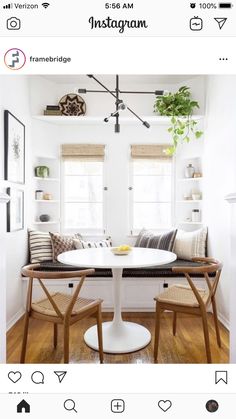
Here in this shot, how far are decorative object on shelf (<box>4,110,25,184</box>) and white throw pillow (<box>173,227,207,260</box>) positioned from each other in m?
1.86

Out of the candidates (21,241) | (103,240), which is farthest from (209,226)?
(21,241)

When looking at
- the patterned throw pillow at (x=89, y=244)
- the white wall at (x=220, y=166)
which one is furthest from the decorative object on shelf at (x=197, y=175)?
the patterned throw pillow at (x=89, y=244)

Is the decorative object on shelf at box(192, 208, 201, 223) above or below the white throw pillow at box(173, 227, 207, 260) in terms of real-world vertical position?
above

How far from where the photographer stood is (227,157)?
226 centimetres

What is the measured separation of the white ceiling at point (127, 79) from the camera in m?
2.96

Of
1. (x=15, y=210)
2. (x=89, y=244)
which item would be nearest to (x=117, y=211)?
(x=89, y=244)
